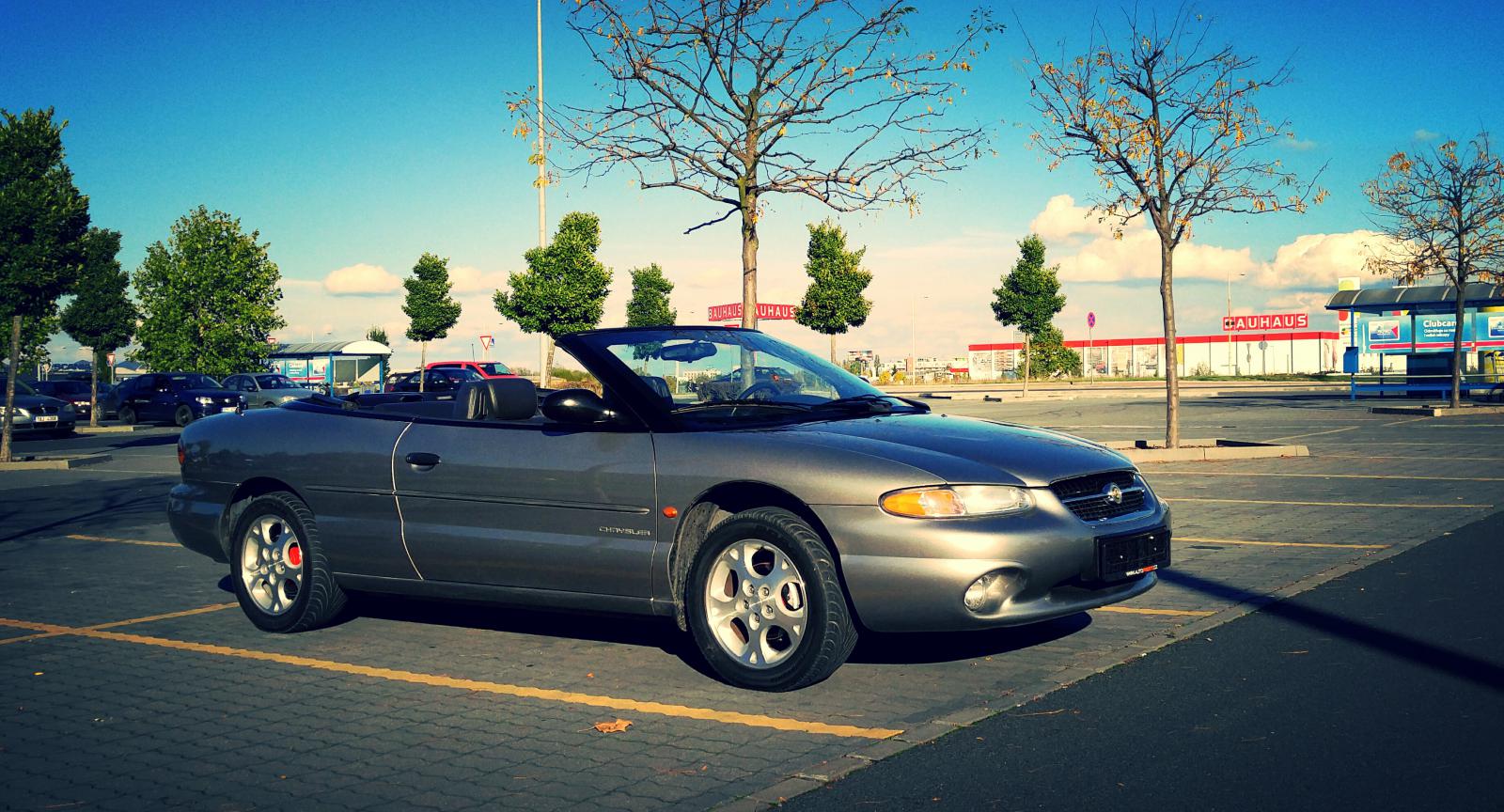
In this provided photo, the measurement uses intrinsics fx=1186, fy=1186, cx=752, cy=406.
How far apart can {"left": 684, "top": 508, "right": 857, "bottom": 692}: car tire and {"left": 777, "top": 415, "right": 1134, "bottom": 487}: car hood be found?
17.5 inches

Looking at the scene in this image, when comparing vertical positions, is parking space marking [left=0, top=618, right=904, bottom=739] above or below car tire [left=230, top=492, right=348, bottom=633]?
below

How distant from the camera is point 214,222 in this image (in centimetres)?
4791

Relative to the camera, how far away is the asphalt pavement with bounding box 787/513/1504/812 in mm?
3527

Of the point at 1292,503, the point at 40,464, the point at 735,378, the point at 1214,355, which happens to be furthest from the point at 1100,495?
the point at 1214,355

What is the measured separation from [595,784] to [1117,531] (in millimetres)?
2479

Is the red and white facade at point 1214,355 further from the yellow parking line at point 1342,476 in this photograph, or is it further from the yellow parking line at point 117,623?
the yellow parking line at point 117,623

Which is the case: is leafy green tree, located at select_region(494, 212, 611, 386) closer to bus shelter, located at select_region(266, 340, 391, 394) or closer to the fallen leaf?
bus shelter, located at select_region(266, 340, 391, 394)

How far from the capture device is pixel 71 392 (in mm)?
44500

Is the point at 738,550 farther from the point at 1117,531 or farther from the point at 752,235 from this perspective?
the point at 752,235

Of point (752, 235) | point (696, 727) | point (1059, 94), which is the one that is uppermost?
point (1059, 94)

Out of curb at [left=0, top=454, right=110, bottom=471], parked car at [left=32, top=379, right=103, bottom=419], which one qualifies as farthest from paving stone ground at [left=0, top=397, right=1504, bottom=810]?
parked car at [left=32, top=379, right=103, bottom=419]

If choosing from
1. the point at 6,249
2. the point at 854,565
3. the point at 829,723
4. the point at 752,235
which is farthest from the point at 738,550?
the point at 6,249

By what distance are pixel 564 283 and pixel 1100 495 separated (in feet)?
154

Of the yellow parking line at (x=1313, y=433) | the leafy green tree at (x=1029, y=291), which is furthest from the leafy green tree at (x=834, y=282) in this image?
the yellow parking line at (x=1313, y=433)
